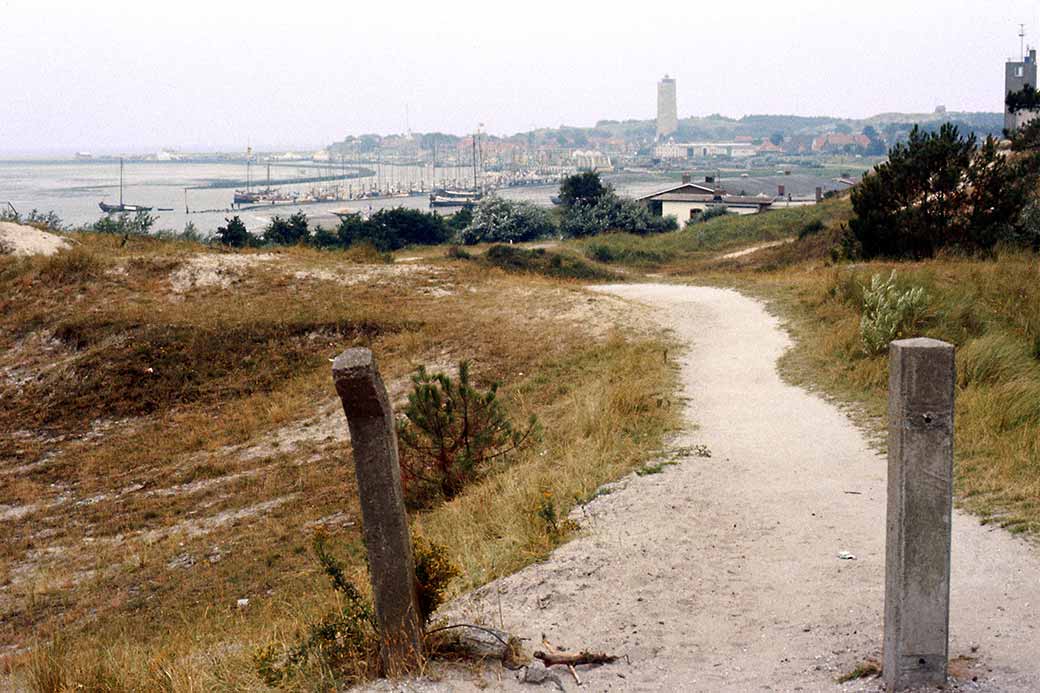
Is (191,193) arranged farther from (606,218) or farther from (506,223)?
(506,223)

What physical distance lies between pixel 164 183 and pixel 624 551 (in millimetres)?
149937

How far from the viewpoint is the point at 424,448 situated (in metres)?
10.1

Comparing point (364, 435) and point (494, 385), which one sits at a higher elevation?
point (364, 435)

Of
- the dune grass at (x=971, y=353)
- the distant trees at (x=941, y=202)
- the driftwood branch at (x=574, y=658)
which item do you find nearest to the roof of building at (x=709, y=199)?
the distant trees at (x=941, y=202)

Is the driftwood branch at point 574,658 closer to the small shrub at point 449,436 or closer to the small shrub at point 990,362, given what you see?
the small shrub at point 449,436

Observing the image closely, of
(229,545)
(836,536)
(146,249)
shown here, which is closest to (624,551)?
(836,536)

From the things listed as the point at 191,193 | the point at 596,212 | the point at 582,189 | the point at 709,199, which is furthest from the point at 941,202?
the point at 191,193

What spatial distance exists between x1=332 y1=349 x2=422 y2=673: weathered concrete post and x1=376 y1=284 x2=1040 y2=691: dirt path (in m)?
0.23

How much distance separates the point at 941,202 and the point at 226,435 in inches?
620

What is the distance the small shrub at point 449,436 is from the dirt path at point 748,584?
183 centimetres

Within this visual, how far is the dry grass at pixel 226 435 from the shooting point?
7.34 metres

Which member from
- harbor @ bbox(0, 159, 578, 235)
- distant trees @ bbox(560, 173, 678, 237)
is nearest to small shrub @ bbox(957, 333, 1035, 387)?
distant trees @ bbox(560, 173, 678, 237)

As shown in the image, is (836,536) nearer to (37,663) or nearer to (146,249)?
(37,663)

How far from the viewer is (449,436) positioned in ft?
33.2
